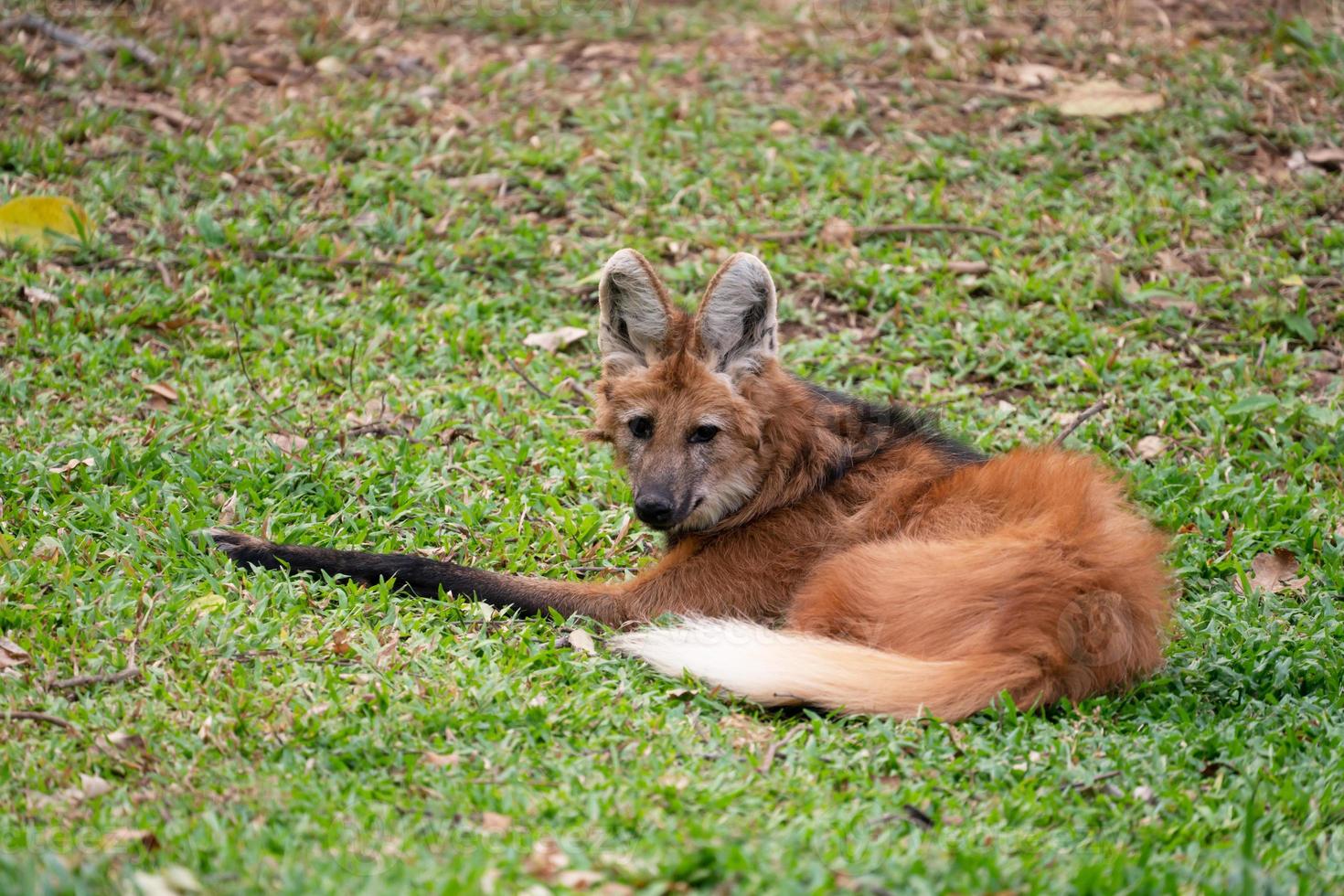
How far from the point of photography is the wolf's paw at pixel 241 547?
3.52 m

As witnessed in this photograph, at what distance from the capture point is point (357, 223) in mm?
5543

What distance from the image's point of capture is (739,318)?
11.8 ft

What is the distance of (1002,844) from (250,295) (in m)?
3.81

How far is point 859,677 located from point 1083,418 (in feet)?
6.69

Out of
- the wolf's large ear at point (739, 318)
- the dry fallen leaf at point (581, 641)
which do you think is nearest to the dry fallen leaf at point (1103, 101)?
the wolf's large ear at point (739, 318)

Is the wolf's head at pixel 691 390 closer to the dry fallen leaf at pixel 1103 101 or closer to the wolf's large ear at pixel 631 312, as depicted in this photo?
the wolf's large ear at pixel 631 312

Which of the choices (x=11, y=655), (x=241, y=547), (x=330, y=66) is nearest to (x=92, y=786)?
(x=11, y=655)

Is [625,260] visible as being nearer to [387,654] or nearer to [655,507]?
[655,507]

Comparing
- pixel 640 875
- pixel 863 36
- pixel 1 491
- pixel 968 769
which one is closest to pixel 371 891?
pixel 640 875

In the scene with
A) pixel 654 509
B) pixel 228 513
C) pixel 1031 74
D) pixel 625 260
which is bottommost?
pixel 228 513

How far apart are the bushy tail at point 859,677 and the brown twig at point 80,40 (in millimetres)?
5120

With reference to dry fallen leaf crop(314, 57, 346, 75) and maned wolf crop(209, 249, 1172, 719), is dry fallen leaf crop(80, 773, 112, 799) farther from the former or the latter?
dry fallen leaf crop(314, 57, 346, 75)

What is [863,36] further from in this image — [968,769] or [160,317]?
[968,769]

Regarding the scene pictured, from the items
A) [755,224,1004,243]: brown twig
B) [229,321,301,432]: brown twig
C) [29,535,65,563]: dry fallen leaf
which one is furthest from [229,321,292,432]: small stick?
[755,224,1004,243]: brown twig
